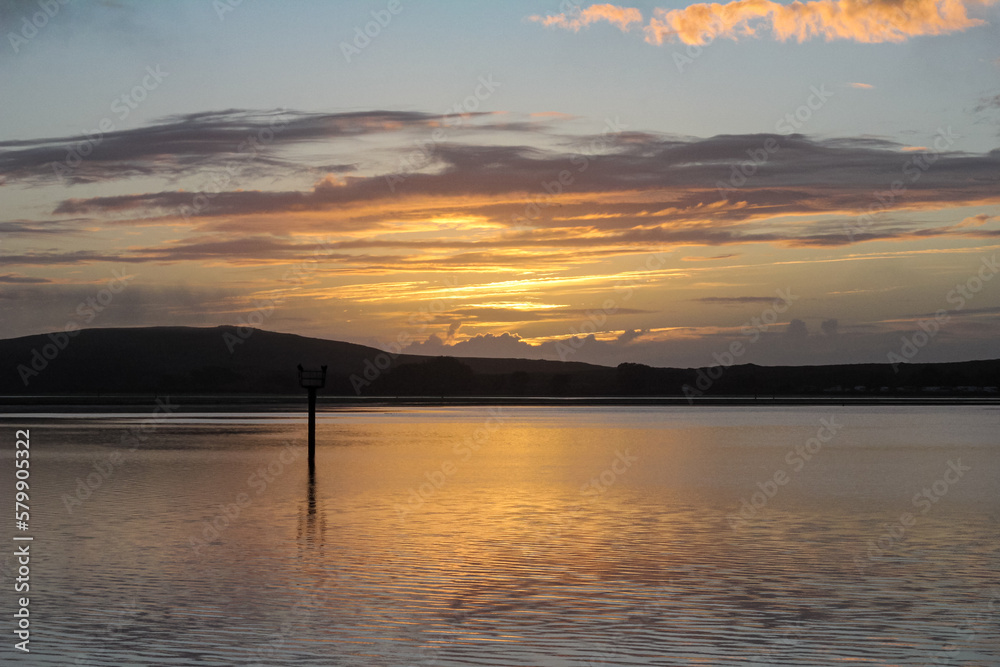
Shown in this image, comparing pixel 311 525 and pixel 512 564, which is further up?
pixel 512 564

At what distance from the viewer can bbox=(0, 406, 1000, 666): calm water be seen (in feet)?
49.2
